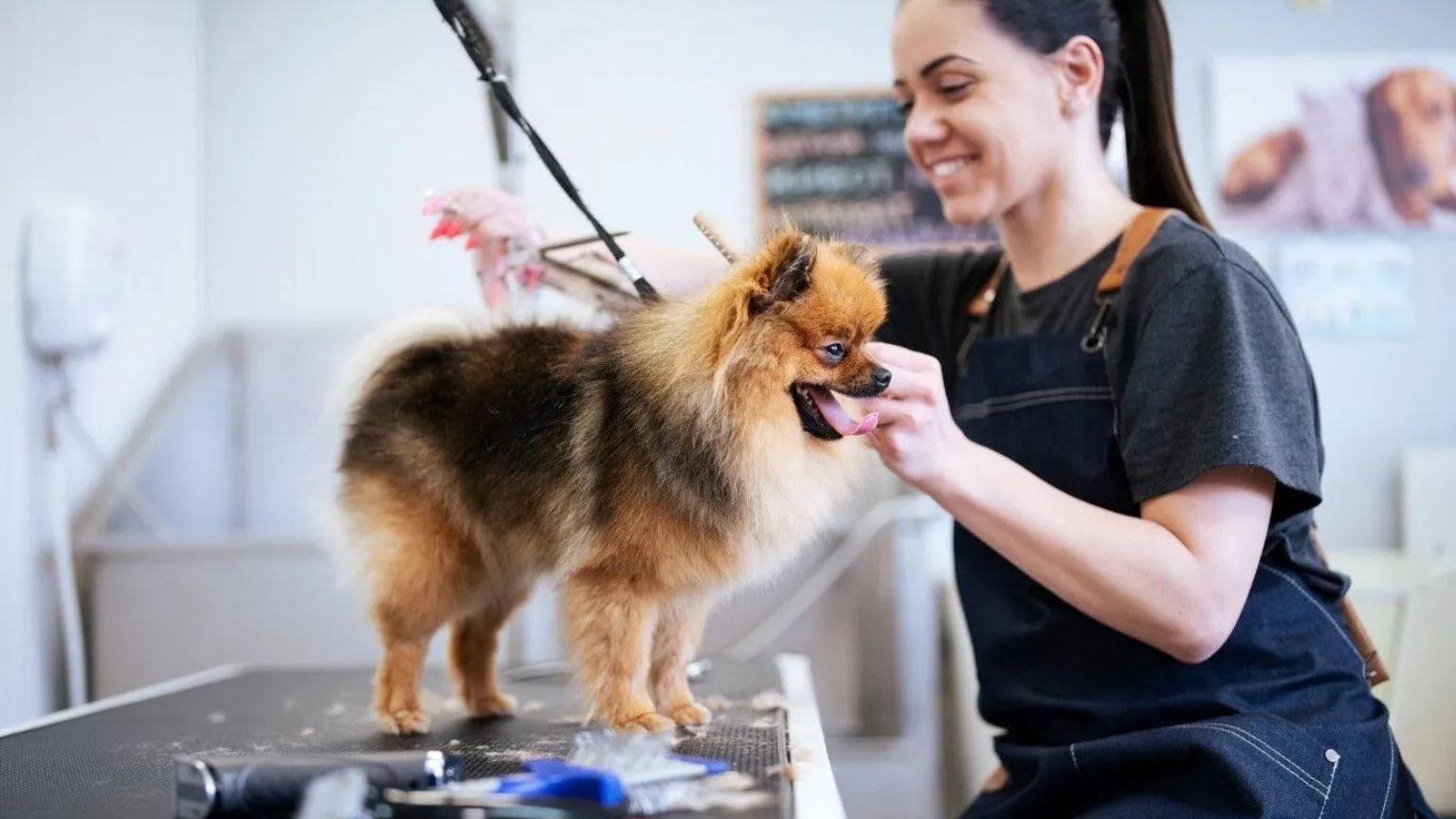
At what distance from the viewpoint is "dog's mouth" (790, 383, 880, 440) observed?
127 centimetres

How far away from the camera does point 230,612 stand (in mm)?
2850

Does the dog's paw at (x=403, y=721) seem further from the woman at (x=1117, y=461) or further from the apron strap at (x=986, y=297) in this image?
the apron strap at (x=986, y=297)

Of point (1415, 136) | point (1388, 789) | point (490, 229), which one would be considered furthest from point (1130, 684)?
point (1415, 136)

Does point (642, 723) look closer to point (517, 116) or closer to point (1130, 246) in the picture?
point (517, 116)

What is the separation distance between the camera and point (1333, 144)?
3852 millimetres

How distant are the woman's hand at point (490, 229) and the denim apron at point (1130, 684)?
0.65 meters

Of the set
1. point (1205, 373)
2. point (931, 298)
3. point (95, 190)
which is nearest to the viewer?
point (1205, 373)

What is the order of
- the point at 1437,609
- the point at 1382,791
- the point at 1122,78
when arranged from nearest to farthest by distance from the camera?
1. the point at 1382,791
2. the point at 1122,78
3. the point at 1437,609

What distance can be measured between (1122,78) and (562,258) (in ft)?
2.77

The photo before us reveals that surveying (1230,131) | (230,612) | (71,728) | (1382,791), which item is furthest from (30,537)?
(1230,131)

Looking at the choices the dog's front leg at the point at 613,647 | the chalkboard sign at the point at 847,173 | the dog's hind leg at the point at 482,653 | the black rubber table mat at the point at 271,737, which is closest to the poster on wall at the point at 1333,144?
the chalkboard sign at the point at 847,173

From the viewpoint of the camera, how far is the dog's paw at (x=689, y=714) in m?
1.39

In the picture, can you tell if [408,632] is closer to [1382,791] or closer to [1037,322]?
[1037,322]

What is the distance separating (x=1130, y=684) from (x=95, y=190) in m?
2.70
